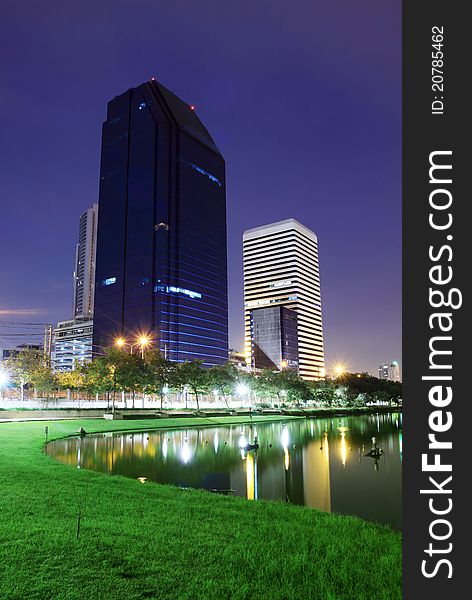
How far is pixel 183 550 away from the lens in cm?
1021

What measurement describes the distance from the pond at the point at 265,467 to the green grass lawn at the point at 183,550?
19.6ft

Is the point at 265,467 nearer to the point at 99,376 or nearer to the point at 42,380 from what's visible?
the point at 99,376

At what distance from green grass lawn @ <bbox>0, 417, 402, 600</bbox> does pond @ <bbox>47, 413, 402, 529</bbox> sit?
597 cm

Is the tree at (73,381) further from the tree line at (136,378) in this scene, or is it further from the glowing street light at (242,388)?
the glowing street light at (242,388)

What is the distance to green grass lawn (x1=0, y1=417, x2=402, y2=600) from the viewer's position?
27.2ft

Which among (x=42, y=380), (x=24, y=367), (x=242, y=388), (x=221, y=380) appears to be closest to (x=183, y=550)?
(x=42, y=380)

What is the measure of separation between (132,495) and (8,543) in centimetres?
642

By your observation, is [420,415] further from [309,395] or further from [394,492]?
[309,395]

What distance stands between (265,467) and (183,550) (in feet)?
66.8

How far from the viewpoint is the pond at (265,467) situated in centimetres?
2184

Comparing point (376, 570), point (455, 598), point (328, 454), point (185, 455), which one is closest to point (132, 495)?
point (376, 570)

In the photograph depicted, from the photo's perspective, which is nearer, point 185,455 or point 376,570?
point 376,570

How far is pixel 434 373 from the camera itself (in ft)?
18.5

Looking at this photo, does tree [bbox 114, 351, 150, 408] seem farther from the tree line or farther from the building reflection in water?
the building reflection in water
